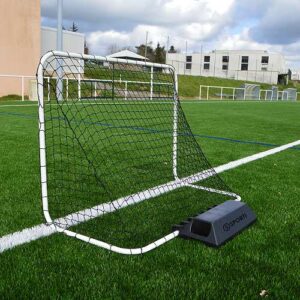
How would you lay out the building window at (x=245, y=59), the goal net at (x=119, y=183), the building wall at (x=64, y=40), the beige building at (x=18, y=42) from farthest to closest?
the building window at (x=245, y=59) → the building wall at (x=64, y=40) → the beige building at (x=18, y=42) → the goal net at (x=119, y=183)

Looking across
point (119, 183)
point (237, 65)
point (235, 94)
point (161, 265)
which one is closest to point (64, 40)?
point (235, 94)

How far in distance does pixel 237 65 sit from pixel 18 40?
182 ft

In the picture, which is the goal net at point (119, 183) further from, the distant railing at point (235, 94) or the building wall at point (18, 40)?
the distant railing at point (235, 94)

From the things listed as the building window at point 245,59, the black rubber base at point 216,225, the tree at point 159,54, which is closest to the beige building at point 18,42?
the black rubber base at point 216,225

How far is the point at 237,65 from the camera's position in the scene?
Answer: 74.1 m

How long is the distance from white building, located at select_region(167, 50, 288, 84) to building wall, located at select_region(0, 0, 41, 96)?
44.0 metres

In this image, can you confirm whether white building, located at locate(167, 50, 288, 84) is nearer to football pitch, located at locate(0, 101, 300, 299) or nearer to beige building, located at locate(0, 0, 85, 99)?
beige building, located at locate(0, 0, 85, 99)

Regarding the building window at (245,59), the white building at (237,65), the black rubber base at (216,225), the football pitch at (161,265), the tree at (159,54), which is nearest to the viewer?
the football pitch at (161,265)

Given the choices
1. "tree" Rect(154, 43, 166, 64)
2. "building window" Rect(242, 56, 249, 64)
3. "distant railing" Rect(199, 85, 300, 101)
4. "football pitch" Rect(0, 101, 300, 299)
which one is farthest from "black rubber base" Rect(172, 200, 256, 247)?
"tree" Rect(154, 43, 166, 64)

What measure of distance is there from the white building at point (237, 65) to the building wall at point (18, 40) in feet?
144

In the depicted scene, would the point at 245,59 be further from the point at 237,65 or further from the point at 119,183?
the point at 119,183

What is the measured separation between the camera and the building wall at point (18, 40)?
2395 centimetres

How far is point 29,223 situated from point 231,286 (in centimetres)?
151

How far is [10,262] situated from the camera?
90.9 inches
